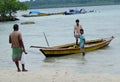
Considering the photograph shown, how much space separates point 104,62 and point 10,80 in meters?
7.89

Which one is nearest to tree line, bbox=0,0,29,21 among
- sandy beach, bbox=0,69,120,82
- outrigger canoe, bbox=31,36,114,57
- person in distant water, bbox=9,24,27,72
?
outrigger canoe, bbox=31,36,114,57

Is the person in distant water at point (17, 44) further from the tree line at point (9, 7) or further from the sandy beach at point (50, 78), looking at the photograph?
the tree line at point (9, 7)

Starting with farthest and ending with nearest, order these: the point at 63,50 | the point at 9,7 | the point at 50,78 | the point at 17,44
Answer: the point at 9,7 < the point at 63,50 < the point at 17,44 < the point at 50,78

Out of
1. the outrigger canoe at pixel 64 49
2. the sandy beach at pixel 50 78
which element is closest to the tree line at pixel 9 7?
the outrigger canoe at pixel 64 49

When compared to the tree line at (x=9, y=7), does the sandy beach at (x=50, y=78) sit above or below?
above

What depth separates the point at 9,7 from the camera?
76812 millimetres

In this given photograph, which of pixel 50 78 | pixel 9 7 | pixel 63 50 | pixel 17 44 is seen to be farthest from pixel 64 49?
pixel 9 7

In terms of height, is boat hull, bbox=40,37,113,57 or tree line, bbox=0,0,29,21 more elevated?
boat hull, bbox=40,37,113,57

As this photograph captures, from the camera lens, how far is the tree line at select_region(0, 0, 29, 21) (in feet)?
247

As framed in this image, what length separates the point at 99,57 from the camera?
20297 mm

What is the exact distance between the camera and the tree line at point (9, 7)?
7544 centimetres

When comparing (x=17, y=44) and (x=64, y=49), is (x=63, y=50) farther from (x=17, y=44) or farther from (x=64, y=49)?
(x=17, y=44)

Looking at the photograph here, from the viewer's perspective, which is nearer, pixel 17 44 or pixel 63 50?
pixel 17 44

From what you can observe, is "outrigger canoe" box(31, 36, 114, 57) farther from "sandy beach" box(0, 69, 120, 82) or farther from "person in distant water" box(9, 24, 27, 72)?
"sandy beach" box(0, 69, 120, 82)
